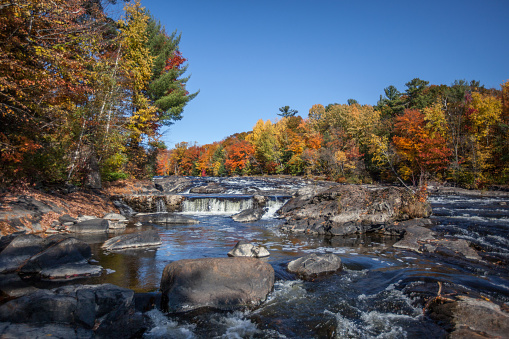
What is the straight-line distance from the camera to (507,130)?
2800 cm

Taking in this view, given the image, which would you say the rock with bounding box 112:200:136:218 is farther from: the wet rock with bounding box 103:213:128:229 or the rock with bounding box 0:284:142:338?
the rock with bounding box 0:284:142:338

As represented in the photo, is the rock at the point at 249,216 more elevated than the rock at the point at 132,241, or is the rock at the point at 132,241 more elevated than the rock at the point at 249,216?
the rock at the point at 132,241

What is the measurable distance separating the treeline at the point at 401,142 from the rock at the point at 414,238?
580cm

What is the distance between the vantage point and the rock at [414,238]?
7.74 metres

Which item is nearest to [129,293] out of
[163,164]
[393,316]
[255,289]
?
[255,289]

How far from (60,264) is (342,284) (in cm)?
547

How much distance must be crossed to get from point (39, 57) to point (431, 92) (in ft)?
165

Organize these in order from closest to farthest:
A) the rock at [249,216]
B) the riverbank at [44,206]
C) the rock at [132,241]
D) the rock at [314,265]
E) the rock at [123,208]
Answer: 1. the rock at [314,265]
2. the rock at [132,241]
3. the riverbank at [44,206]
4. the rock at [249,216]
5. the rock at [123,208]

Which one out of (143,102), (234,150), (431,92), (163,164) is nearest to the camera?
(143,102)

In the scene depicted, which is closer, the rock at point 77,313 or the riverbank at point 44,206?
the rock at point 77,313

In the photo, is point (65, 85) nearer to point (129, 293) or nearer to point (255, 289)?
point (129, 293)

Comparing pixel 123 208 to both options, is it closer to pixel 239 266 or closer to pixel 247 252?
pixel 247 252

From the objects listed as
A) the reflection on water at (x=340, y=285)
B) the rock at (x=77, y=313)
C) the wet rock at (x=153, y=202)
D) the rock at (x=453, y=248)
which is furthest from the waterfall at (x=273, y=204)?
the rock at (x=77, y=313)

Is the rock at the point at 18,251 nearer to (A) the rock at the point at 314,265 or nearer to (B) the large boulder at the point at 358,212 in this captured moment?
(A) the rock at the point at 314,265
